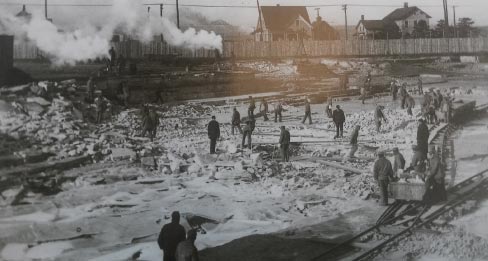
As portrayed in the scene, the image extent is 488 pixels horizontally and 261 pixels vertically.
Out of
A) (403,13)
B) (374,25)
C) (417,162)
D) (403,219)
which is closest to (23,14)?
(403,219)

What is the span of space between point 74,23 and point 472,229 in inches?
450

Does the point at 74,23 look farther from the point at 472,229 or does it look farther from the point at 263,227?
the point at 472,229

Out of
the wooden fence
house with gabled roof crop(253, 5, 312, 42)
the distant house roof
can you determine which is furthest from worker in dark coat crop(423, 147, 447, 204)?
the wooden fence

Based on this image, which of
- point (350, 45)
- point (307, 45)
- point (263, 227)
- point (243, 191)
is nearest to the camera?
point (263, 227)

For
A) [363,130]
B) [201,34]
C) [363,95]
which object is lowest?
[363,130]

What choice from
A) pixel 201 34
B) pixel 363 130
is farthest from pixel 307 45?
pixel 363 130

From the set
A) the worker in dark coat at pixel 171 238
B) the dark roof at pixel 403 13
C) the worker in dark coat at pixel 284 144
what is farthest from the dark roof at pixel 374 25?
the worker in dark coat at pixel 171 238

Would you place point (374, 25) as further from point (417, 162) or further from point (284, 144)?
point (417, 162)

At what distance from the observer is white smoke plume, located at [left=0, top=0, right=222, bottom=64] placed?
10.7 meters

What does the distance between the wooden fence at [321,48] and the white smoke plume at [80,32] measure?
0.86 meters

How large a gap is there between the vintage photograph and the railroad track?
1.3 inches

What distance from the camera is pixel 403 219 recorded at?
7207 millimetres

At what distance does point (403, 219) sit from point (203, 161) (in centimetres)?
468

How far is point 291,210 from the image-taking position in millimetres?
7691
